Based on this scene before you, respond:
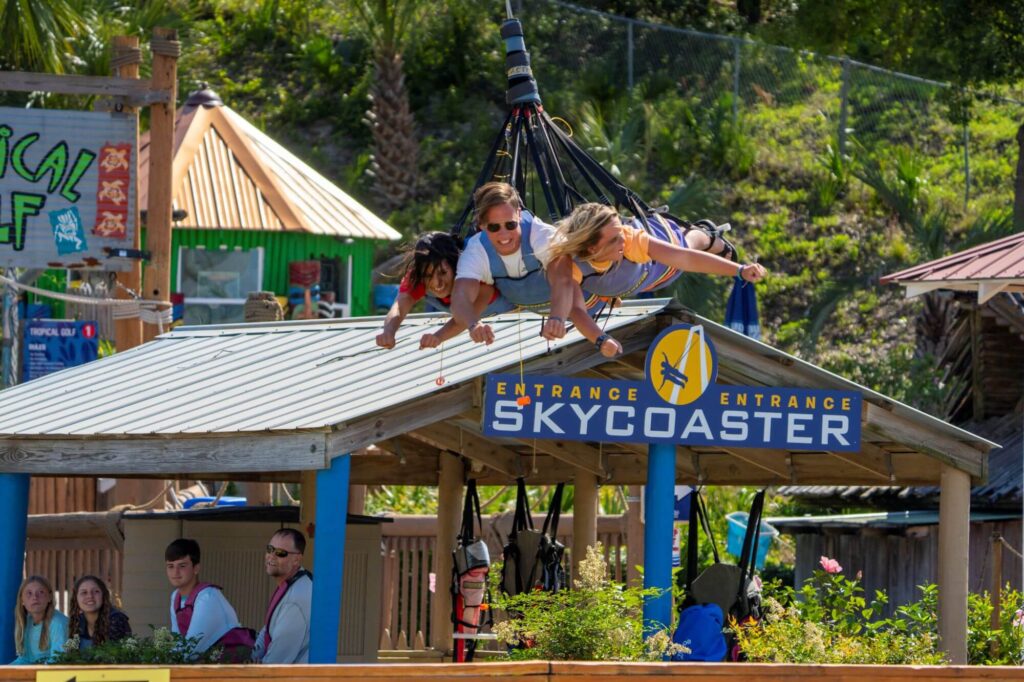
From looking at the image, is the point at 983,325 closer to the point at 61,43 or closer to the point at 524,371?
the point at 524,371

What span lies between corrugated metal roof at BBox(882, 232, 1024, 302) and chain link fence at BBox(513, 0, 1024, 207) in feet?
57.4

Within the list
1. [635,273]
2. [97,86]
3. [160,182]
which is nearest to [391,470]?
[160,182]

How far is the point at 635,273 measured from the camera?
980cm

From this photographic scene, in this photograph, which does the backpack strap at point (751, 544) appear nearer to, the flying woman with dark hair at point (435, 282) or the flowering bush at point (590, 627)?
the flowering bush at point (590, 627)

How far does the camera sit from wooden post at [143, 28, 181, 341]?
15.2 meters

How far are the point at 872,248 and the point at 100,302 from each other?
17.6m

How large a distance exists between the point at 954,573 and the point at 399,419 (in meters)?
3.80

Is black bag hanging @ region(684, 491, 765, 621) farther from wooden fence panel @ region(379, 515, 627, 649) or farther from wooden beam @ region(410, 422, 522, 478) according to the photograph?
wooden fence panel @ region(379, 515, 627, 649)

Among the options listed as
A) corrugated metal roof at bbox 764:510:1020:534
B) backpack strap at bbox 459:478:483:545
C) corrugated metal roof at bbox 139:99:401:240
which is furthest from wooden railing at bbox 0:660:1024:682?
corrugated metal roof at bbox 139:99:401:240

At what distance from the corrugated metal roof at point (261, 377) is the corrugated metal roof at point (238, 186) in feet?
41.6

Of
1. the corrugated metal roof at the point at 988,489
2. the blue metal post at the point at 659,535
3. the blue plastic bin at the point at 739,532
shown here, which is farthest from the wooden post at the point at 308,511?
the blue plastic bin at the point at 739,532

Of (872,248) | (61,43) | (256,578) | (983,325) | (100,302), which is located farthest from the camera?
(872,248)

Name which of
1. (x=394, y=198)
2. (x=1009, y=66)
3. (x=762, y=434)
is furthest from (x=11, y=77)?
(x=394, y=198)

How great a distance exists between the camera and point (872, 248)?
2953 cm
